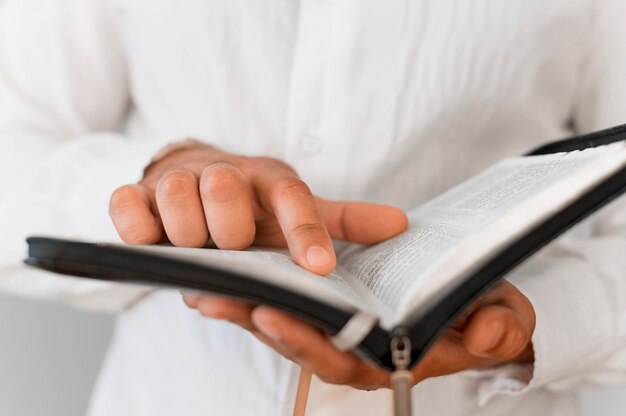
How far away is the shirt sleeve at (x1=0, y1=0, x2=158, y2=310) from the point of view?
0.57 metres

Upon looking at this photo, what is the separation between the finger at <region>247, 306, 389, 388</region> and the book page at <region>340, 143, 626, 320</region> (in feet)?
0.12

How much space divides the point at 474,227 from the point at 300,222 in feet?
0.32

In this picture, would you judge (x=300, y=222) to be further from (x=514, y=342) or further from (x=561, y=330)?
(x=561, y=330)

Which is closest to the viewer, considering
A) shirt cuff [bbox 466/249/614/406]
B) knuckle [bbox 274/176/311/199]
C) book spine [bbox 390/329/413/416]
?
book spine [bbox 390/329/413/416]

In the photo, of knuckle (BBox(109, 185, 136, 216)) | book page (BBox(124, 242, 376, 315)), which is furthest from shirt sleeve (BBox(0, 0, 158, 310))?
book page (BBox(124, 242, 376, 315))

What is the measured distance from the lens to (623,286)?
54 centimetres

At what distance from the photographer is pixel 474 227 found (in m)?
0.34

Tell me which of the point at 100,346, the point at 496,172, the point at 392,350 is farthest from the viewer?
the point at 100,346

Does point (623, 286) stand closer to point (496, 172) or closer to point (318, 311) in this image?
point (496, 172)

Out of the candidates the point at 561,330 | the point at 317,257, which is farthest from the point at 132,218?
the point at 561,330

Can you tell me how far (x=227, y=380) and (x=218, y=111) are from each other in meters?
0.24

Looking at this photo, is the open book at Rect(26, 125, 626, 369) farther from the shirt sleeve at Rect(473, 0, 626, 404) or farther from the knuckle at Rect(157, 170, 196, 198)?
the shirt sleeve at Rect(473, 0, 626, 404)

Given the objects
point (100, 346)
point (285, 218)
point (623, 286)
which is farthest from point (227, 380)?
point (100, 346)

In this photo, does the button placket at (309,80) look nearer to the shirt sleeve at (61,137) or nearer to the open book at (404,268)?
the shirt sleeve at (61,137)
